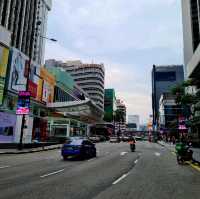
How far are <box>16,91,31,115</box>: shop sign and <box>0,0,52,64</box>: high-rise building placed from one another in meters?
54.2

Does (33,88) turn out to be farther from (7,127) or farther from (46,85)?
(7,127)

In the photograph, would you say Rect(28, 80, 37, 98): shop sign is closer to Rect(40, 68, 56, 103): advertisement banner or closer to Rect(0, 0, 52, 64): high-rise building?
Rect(40, 68, 56, 103): advertisement banner

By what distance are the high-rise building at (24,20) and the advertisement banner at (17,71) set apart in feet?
133

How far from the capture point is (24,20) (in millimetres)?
99188

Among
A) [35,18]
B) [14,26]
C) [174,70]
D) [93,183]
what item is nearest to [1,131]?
[93,183]

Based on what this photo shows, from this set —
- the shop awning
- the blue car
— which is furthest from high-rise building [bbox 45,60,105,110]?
the blue car

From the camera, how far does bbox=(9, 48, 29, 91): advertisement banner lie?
38.2 m

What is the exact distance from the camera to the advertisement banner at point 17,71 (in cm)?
3825

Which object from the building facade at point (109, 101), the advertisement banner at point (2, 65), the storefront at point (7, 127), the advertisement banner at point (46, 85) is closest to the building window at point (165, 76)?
the building facade at point (109, 101)

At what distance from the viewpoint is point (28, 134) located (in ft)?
146

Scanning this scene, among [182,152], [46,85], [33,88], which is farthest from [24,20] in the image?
[182,152]

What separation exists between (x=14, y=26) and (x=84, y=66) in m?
60.0

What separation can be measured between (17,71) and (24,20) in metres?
66.7

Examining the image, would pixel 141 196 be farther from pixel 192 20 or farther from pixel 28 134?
pixel 192 20
